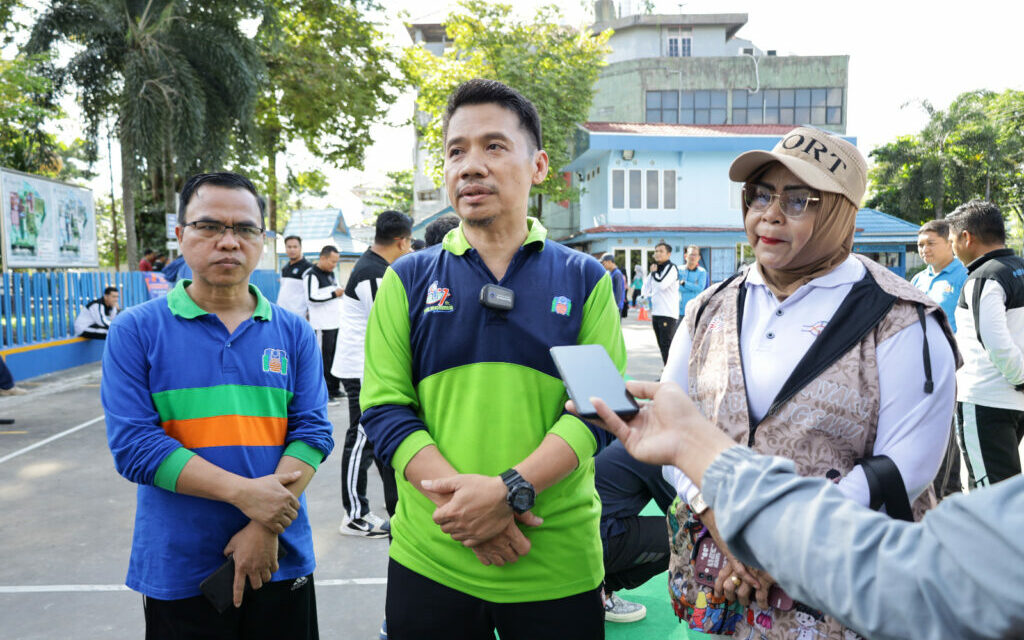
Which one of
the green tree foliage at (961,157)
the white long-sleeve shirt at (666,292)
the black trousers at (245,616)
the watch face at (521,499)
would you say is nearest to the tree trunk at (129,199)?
the white long-sleeve shirt at (666,292)

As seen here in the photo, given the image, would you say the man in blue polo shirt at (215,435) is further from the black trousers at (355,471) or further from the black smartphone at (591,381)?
the black trousers at (355,471)

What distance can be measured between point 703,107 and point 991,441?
38308 millimetres

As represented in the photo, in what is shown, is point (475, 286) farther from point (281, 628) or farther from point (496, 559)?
point (281, 628)

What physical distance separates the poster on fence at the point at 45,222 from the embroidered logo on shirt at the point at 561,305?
1241 cm

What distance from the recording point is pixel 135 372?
207 centimetres

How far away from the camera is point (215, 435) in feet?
7.01

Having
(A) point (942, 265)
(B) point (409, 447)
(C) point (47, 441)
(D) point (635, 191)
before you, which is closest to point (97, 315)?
(C) point (47, 441)

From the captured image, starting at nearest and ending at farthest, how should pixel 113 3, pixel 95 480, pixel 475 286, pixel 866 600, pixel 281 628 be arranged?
pixel 866 600, pixel 475 286, pixel 281 628, pixel 95 480, pixel 113 3

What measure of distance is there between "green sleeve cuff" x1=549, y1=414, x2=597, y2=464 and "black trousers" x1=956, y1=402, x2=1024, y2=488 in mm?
3469

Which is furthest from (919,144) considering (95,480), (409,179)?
(95,480)

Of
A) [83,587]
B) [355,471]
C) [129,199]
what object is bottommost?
[83,587]

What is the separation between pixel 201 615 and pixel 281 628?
255mm

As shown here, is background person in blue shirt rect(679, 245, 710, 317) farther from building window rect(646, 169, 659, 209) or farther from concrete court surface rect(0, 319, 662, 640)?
building window rect(646, 169, 659, 209)

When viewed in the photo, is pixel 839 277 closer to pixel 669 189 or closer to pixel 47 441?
pixel 47 441
